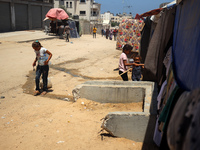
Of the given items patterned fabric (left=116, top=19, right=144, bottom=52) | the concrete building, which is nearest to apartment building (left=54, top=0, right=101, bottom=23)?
the concrete building

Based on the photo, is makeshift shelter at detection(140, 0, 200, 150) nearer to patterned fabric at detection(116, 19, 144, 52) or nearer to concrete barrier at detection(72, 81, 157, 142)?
concrete barrier at detection(72, 81, 157, 142)

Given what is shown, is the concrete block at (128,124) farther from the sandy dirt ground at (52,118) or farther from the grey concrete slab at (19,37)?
the grey concrete slab at (19,37)

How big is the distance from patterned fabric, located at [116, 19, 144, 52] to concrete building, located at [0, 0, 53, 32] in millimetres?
15356

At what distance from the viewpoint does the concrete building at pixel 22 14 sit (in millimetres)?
Answer: 20719

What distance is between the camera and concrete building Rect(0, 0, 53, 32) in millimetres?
20719

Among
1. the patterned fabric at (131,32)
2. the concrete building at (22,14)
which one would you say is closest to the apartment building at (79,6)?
the concrete building at (22,14)

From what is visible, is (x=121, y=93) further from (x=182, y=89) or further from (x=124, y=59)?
(x=182, y=89)

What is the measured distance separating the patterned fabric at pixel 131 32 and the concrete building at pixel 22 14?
50.4 feet

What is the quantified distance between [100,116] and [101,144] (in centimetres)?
102

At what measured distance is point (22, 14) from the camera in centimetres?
2298

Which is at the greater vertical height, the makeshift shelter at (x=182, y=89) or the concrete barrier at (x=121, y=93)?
the makeshift shelter at (x=182, y=89)

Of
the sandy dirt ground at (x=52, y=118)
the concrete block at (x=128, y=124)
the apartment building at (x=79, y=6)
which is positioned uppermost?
the apartment building at (x=79, y=6)

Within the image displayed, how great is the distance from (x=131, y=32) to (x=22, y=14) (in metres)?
17.4

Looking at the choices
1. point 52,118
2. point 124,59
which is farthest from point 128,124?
point 124,59
